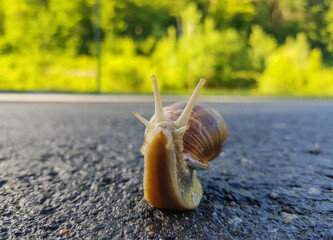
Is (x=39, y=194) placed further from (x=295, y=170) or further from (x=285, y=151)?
(x=285, y=151)

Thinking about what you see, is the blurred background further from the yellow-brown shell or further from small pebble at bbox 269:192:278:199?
small pebble at bbox 269:192:278:199

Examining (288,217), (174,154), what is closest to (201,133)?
(174,154)

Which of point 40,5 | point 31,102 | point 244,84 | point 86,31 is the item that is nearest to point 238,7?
point 244,84

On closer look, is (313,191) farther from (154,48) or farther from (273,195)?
(154,48)

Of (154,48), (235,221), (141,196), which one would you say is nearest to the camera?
(235,221)

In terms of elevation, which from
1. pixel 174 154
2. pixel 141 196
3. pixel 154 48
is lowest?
pixel 141 196

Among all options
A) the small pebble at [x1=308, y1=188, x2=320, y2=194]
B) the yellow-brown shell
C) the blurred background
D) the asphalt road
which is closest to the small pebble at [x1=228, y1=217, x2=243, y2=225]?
the asphalt road

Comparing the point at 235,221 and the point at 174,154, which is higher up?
the point at 174,154
